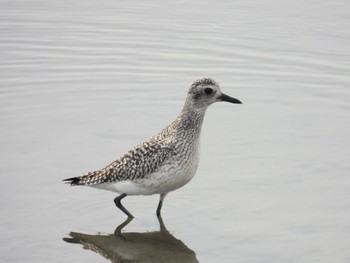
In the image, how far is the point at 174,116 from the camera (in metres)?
14.0

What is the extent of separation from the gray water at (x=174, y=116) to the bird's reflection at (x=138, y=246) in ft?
0.09

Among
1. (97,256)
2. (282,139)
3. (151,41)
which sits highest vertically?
(151,41)

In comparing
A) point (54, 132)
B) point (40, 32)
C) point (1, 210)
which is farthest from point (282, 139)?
point (40, 32)

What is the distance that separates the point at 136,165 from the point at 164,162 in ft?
1.29

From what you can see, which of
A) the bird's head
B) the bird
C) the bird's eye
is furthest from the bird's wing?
the bird's eye

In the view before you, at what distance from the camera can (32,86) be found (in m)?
15.9

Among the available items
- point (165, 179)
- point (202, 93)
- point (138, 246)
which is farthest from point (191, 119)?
point (138, 246)

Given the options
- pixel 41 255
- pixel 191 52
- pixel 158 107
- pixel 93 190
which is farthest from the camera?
pixel 191 52

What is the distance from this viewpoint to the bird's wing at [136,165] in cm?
1009

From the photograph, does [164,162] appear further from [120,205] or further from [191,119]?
[120,205]

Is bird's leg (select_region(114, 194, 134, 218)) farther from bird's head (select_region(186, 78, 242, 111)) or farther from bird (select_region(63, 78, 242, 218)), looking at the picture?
bird's head (select_region(186, 78, 242, 111))

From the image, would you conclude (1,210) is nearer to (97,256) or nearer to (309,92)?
(97,256)

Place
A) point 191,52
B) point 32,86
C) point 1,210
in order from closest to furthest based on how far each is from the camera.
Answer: point 1,210 → point 32,86 → point 191,52

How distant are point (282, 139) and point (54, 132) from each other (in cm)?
385
